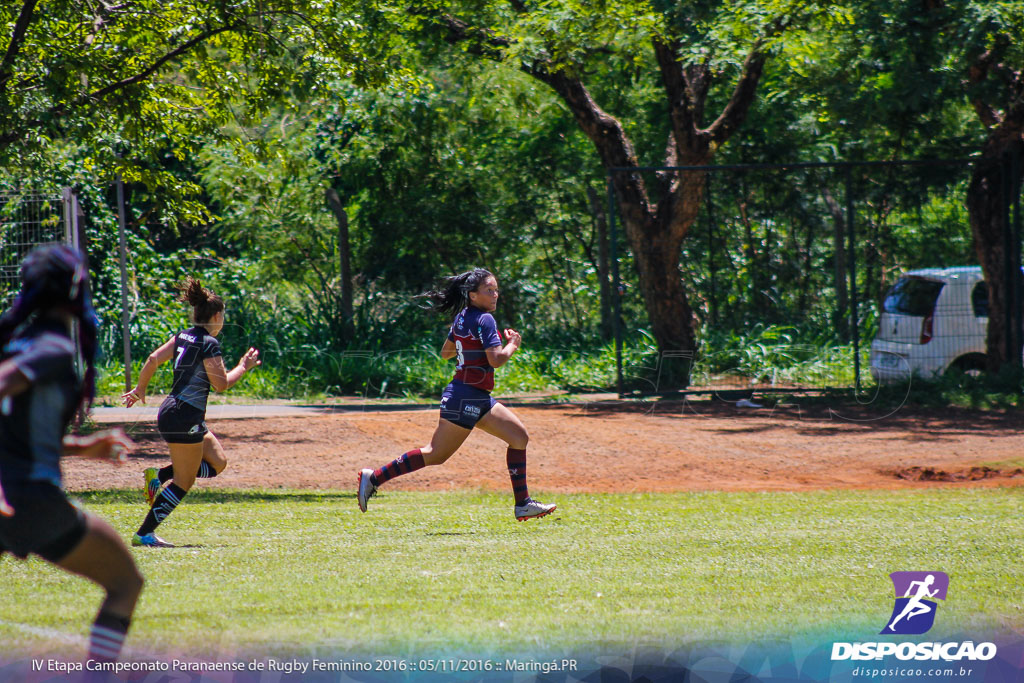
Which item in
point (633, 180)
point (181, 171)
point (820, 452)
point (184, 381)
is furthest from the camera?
point (181, 171)

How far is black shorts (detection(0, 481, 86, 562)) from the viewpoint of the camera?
3527mm

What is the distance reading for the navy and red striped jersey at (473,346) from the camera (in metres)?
7.18

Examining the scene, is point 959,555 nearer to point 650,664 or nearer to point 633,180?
point 650,664

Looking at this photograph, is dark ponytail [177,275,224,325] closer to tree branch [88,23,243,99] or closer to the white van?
tree branch [88,23,243,99]

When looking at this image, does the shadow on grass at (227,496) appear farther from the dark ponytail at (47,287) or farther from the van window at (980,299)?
the van window at (980,299)

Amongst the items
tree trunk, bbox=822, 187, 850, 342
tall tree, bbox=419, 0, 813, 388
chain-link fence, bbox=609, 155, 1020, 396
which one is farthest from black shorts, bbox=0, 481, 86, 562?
tree trunk, bbox=822, 187, 850, 342

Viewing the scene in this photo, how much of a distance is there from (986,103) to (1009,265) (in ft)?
7.88

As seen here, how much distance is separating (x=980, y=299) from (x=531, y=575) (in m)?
12.3

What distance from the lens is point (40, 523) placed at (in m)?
3.55

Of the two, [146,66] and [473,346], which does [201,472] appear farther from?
[146,66]

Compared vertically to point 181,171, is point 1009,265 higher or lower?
lower

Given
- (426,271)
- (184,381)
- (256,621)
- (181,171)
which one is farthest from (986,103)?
(181,171)

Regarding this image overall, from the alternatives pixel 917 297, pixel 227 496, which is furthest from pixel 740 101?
pixel 227 496

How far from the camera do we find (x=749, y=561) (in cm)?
623
